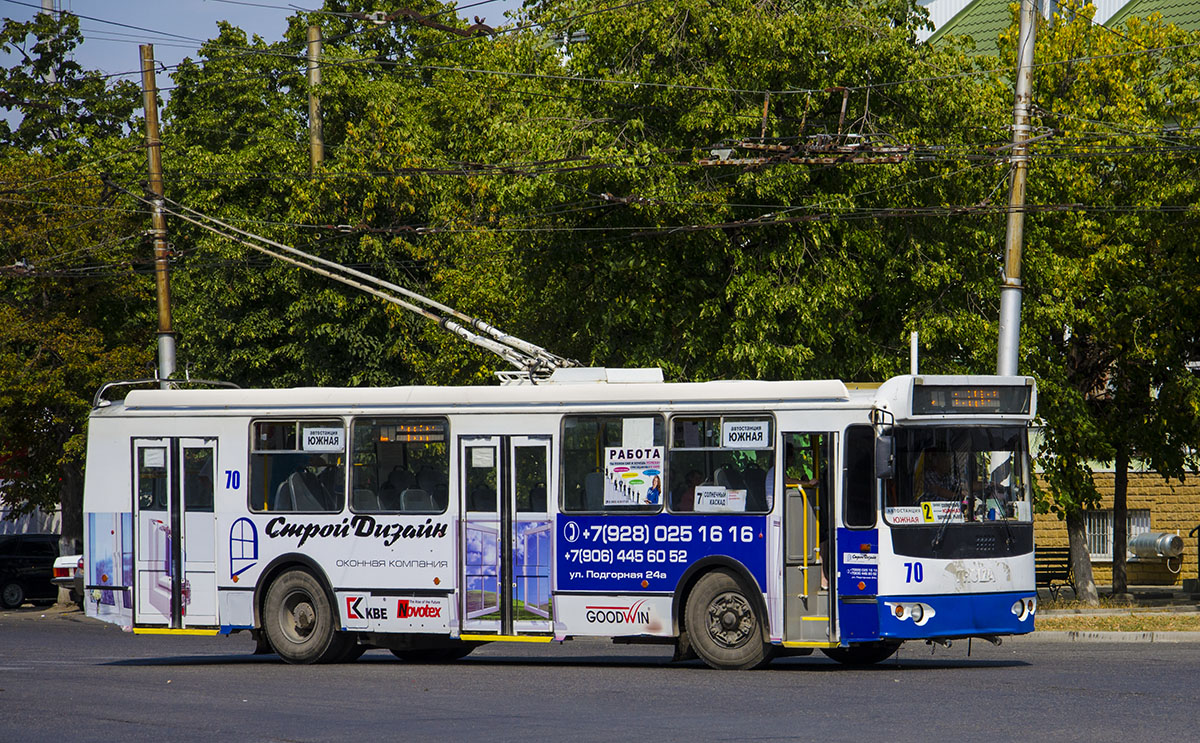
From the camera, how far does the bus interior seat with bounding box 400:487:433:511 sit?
16.2m

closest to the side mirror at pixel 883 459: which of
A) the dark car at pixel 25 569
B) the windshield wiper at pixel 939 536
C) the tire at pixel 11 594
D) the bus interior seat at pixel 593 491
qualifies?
the windshield wiper at pixel 939 536

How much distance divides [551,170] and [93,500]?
25.9 ft

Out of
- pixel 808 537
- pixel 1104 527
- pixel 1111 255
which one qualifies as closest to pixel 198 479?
pixel 808 537

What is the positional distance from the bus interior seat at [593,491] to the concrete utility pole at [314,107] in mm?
17344

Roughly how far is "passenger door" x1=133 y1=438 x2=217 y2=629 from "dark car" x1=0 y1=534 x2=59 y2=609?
20.3 metres

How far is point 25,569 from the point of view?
120 ft

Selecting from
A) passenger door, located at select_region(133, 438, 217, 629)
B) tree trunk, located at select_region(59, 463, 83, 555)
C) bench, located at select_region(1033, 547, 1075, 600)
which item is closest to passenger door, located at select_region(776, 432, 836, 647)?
passenger door, located at select_region(133, 438, 217, 629)

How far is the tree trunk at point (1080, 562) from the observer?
85.9 ft

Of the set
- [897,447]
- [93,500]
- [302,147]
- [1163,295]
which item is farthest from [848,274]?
[302,147]

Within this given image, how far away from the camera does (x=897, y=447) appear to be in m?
14.6

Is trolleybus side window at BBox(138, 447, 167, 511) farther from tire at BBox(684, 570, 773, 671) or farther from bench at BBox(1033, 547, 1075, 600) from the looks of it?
bench at BBox(1033, 547, 1075, 600)

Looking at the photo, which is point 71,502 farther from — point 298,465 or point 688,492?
point 688,492

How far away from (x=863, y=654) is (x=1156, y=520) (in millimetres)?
21756

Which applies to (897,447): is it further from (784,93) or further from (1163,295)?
(1163,295)
